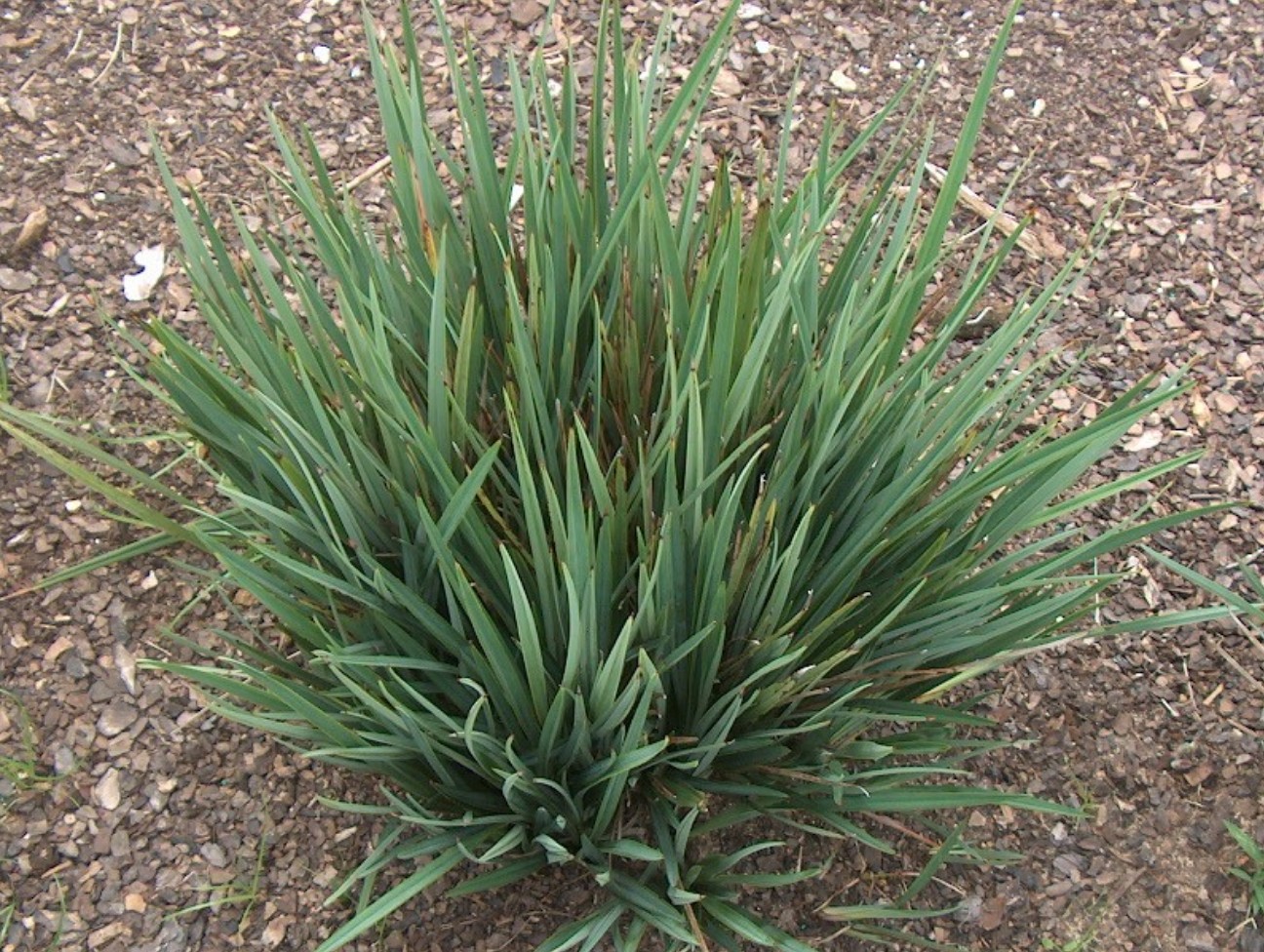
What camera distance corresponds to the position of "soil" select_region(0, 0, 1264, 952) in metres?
1.89

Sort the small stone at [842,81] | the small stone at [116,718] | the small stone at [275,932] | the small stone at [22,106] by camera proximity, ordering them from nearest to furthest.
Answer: the small stone at [275,932] < the small stone at [116,718] < the small stone at [22,106] < the small stone at [842,81]

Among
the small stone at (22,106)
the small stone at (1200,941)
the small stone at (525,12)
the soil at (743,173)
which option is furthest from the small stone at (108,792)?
the small stone at (525,12)

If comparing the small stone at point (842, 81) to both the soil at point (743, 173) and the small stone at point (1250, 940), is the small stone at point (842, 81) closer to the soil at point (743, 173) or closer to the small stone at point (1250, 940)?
the soil at point (743, 173)

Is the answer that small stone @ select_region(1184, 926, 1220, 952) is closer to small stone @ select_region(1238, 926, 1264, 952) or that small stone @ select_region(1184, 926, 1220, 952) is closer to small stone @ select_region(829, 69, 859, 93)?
small stone @ select_region(1238, 926, 1264, 952)

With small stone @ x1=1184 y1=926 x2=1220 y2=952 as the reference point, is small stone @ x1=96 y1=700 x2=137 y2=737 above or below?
above

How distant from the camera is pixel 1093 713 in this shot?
209 cm

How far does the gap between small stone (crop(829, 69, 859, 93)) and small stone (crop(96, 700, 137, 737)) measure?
177 centimetres

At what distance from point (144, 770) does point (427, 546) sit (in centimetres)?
67

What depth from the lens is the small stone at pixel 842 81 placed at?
2744 mm

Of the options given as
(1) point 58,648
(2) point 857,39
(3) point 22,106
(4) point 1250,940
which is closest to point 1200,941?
(4) point 1250,940

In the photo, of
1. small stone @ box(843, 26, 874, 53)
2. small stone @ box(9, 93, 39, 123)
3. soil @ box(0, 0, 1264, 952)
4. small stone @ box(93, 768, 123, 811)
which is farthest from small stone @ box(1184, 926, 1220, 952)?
Answer: small stone @ box(9, 93, 39, 123)

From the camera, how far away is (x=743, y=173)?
8.67 ft

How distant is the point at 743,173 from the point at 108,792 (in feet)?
5.18

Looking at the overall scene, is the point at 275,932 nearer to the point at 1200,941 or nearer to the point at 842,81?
the point at 1200,941
